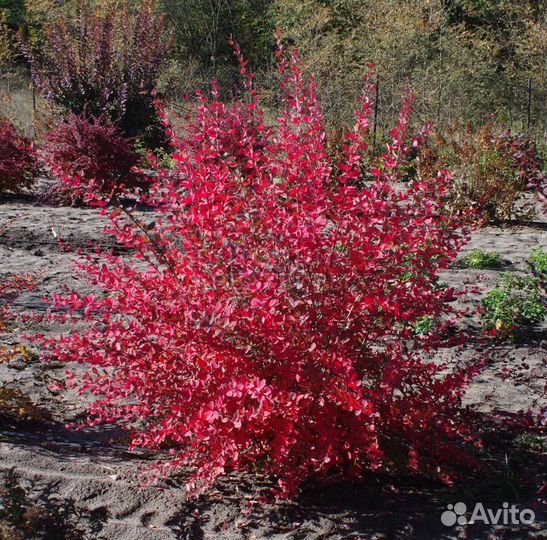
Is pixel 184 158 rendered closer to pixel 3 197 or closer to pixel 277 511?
pixel 277 511

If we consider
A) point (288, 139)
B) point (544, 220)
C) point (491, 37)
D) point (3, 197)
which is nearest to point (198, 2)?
point (491, 37)

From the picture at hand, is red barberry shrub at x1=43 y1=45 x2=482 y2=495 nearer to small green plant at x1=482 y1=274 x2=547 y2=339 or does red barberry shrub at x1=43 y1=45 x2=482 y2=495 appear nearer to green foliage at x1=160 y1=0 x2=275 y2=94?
small green plant at x1=482 y1=274 x2=547 y2=339

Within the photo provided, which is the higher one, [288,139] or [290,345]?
[288,139]

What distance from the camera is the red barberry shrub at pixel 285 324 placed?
8.62 ft

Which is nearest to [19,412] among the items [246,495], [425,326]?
[246,495]

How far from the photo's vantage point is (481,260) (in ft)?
21.3

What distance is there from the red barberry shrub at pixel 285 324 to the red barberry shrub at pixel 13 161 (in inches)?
296

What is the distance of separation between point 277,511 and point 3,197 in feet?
27.5

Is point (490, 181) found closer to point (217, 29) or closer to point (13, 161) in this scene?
point (13, 161)

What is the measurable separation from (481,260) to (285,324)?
429 cm

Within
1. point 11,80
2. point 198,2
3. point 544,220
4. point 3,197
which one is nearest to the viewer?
point 544,220

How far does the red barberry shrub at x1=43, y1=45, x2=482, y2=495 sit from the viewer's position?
103 inches

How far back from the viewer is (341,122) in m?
16.4

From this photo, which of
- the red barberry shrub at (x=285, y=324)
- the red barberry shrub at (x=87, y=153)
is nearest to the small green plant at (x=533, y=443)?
the red barberry shrub at (x=285, y=324)
